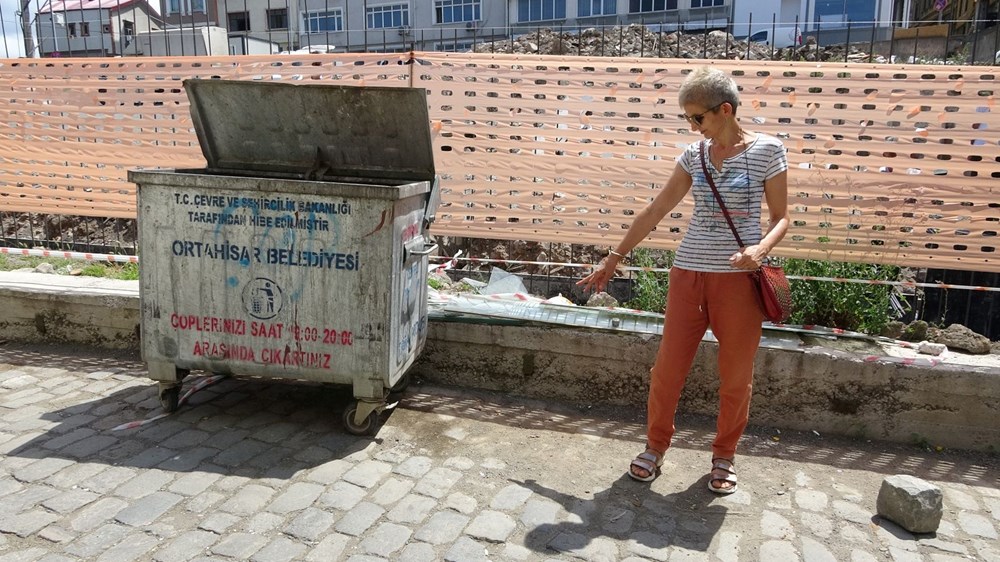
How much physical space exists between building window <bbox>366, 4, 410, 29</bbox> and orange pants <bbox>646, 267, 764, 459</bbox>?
3891 centimetres

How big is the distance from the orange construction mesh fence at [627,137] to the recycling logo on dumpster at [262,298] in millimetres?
1500

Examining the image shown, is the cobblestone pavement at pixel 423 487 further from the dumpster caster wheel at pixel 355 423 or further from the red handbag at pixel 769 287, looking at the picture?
the red handbag at pixel 769 287

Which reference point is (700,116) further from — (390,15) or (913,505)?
(390,15)

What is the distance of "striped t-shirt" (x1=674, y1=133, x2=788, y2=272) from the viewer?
323 centimetres

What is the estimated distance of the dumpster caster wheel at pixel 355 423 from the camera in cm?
393

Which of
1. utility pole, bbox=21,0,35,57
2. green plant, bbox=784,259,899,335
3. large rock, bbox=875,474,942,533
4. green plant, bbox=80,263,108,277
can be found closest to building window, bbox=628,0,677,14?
utility pole, bbox=21,0,35,57

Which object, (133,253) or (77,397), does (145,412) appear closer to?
(77,397)

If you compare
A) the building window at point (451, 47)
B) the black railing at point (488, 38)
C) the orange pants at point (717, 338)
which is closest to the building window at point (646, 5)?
the black railing at point (488, 38)

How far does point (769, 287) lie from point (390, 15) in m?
41.6

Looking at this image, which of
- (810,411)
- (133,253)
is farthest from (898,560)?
(133,253)

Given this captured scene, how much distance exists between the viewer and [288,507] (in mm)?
3201

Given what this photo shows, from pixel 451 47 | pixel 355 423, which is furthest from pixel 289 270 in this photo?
pixel 451 47

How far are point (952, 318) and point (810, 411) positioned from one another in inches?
67.2

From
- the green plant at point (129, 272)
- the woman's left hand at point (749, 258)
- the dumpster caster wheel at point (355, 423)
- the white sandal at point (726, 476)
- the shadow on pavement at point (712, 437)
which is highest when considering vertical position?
the woman's left hand at point (749, 258)
